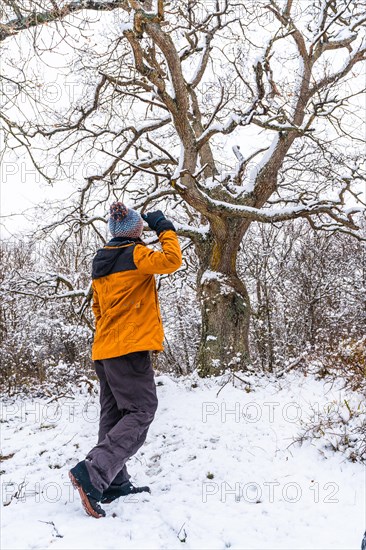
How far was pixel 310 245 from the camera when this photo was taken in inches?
614

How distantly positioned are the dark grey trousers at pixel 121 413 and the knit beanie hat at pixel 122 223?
0.95 metres

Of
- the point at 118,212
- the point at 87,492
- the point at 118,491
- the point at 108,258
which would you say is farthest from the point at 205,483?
the point at 118,212

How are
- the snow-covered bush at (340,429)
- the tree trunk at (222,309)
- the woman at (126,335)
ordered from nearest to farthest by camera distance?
the woman at (126,335), the snow-covered bush at (340,429), the tree trunk at (222,309)

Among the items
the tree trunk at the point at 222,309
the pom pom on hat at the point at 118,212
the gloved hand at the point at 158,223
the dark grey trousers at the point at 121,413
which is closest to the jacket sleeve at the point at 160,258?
the gloved hand at the point at 158,223

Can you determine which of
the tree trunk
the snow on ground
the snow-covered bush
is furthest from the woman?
the tree trunk

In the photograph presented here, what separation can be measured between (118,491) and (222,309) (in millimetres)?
4253

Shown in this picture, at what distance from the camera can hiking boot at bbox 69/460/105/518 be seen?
2.82 meters

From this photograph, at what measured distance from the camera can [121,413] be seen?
3418 millimetres

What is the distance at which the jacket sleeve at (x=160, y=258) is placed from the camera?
10.4 ft

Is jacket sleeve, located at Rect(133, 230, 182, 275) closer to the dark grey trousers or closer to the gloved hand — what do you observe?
the gloved hand

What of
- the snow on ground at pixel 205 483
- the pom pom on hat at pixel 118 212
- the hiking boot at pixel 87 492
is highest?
the pom pom on hat at pixel 118 212

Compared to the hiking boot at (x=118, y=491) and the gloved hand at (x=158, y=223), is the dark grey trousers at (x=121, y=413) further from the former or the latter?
the gloved hand at (x=158, y=223)

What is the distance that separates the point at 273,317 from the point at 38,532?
46.7ft

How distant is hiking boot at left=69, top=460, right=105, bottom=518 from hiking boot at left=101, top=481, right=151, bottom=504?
27cm
